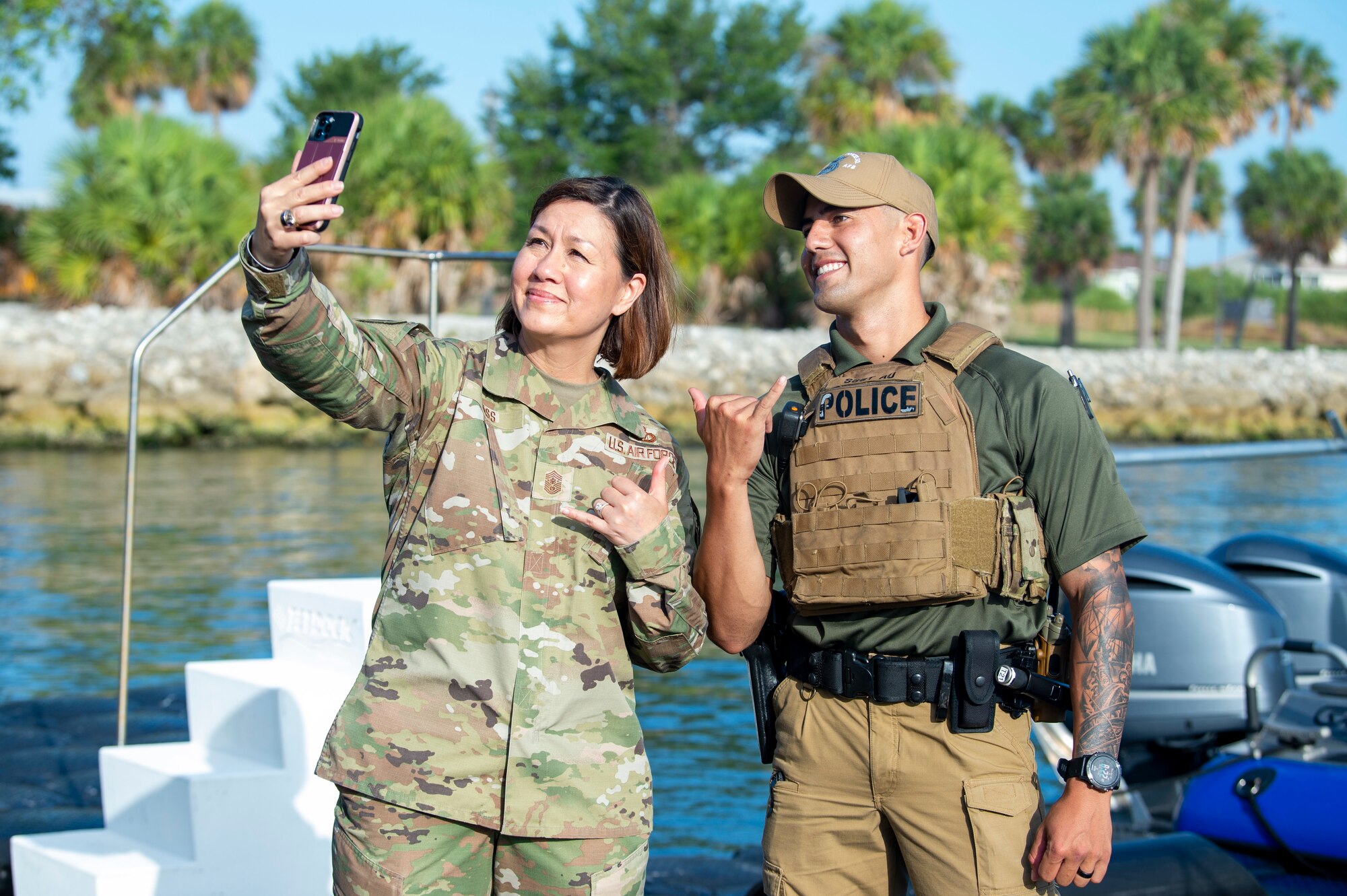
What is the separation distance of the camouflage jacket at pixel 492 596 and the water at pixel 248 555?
130 inches

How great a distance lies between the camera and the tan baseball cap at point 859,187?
2.72 meters

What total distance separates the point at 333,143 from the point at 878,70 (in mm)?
40722

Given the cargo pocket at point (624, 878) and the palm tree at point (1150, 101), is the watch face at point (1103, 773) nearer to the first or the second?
the cargo pocket at point (624, 878)

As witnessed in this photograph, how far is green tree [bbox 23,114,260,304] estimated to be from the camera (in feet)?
84.8

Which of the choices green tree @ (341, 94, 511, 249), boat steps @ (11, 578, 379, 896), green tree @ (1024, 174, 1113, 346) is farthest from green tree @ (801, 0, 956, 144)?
boat steps @ (11, 578, 379, 896)

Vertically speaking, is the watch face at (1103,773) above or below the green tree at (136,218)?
below

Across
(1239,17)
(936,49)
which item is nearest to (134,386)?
(936,49)

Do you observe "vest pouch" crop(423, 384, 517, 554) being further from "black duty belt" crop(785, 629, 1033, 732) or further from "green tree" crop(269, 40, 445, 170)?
"green tree" crop(269, 40, 445, 170)

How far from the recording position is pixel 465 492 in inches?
89.6

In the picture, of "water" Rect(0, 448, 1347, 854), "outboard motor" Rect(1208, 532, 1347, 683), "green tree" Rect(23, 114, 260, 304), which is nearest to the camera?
"outboard motor" Rect(1208, 532, 1347, 683)

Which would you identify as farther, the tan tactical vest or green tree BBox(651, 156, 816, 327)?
green tree BBox(651, 156, 816, 327)

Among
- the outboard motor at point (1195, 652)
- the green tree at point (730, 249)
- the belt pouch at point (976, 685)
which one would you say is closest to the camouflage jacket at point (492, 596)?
the belt pouch at point (976, 685)

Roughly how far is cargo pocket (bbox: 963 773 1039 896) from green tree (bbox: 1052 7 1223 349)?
38.3m

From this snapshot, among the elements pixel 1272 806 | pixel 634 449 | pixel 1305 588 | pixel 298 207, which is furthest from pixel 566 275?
pixel 1305 588
